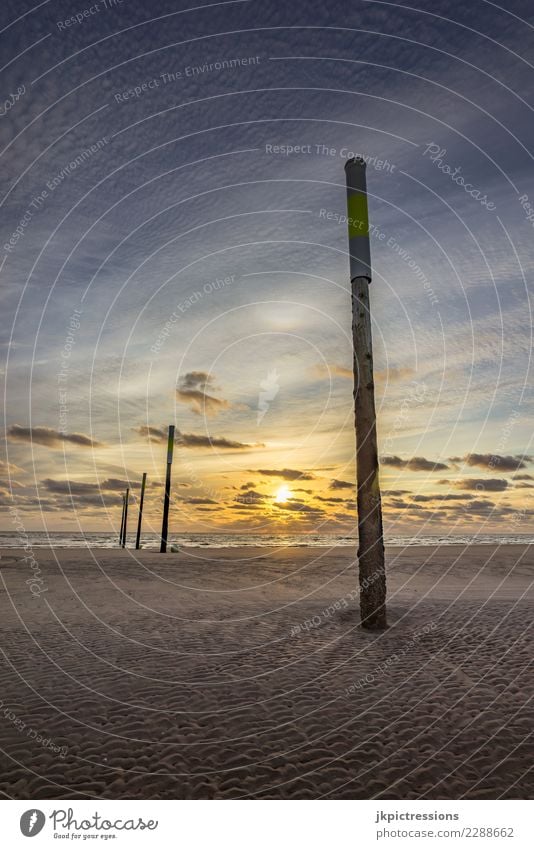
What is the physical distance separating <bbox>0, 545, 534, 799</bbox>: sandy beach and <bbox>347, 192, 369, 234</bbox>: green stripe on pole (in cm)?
782

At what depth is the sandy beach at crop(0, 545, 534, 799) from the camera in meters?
4.61

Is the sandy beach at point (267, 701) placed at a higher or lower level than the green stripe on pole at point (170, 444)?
lower

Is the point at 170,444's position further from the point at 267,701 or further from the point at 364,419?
the point at 267,701

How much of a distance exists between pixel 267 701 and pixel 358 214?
9016 mm

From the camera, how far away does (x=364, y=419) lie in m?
10.3

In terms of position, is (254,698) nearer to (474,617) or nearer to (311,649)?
(311,649)

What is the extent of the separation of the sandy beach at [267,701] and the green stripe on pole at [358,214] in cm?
782

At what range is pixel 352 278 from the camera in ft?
35.7
